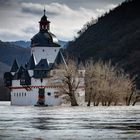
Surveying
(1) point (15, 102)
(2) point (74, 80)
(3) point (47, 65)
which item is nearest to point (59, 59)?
(3) point (47, 65)

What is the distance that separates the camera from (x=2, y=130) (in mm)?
35969

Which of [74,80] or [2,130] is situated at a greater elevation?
[74,80]

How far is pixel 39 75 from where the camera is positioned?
137375 mm

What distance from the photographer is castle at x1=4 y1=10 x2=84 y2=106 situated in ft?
443

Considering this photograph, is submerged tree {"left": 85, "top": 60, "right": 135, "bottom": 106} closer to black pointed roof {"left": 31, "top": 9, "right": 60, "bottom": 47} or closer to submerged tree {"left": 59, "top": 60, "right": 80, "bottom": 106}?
submerged tree {"left": 59, "top": 60, "right": 80, "bottom": 106}

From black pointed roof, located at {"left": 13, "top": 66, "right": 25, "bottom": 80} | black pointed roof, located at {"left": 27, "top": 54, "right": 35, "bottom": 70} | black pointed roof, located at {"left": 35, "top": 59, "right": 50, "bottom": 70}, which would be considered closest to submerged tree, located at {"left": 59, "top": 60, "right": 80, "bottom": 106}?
black pointed roof, located at {"left": 35, "top": 59, "right": 50, "bottom": 70}

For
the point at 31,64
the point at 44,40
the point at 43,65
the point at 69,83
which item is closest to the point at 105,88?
the point at 69,83

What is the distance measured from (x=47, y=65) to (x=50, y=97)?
8622 mm

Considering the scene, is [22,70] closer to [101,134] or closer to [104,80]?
[104,80]

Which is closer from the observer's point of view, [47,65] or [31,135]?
[31,135]

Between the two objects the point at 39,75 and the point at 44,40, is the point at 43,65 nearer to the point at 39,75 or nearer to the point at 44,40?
the point at 39,75

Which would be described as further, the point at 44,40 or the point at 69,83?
the point at 44,40

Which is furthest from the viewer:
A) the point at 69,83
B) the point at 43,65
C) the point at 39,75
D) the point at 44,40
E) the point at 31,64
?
the point at 44,40

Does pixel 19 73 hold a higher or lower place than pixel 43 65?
lower
